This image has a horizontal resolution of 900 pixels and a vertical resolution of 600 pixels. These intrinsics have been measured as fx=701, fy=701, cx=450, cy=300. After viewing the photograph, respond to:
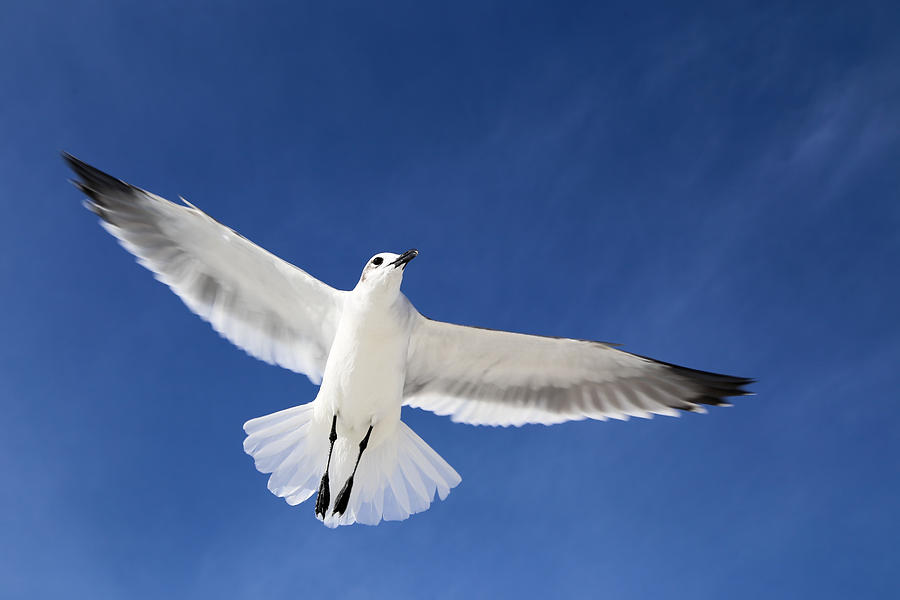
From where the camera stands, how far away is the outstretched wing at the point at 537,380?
4.42 m

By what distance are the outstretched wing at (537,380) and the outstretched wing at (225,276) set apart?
27.3 inches

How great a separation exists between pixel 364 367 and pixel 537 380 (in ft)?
4.29

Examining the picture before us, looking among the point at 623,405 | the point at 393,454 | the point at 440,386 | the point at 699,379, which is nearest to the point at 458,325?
the point at 440,386

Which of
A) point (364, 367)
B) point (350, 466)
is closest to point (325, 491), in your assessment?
point (350, 466)

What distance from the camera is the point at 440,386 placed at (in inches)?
188

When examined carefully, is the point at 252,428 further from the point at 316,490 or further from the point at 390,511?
the point at 390,511

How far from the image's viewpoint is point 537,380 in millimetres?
4734

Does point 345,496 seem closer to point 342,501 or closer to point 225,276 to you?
point 342,501

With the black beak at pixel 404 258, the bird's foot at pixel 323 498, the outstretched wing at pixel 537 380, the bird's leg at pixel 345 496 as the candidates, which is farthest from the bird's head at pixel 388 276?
the bird's foot at pixel 323 498

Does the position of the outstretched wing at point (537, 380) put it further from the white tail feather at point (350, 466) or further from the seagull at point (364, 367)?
the white tail feather at point (350, 466)

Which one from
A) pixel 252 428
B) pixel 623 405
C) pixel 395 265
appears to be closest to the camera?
pixel 395 265

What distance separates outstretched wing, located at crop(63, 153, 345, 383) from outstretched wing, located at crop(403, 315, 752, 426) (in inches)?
27.3

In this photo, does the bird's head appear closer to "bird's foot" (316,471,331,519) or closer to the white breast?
the white breast

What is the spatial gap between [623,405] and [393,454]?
5.02 feet
